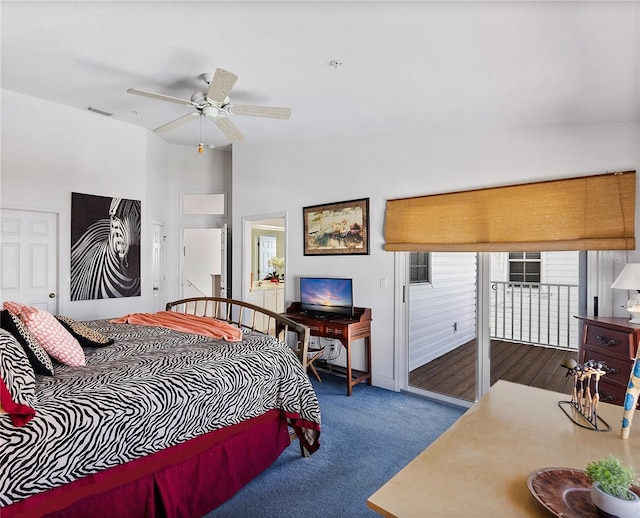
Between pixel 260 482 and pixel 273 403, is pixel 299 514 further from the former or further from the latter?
pixel 273 403

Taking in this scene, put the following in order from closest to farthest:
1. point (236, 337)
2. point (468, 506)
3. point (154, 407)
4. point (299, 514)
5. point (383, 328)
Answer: point (468, 506) < point (154, 407) < point (299, 514) < point (236, 337) < point (383, 328)

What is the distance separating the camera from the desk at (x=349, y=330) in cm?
372

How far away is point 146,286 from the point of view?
497 centimetres

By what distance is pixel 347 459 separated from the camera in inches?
98.7

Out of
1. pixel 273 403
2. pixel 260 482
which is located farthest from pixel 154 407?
pixel 260 482

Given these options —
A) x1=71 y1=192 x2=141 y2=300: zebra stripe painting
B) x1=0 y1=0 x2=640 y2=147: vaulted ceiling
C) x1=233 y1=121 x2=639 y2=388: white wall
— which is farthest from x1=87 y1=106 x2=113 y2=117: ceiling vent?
x1=233 y1=121 x2=639 y2=388: white wall

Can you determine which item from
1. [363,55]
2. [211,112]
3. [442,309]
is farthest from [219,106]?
[442,309]

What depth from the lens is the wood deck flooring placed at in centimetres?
344

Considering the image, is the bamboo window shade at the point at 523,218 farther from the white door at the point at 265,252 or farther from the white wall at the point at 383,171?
the white door at the point at 265,252

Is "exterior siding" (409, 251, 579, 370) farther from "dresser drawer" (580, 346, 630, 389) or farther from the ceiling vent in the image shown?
the ceiling vent

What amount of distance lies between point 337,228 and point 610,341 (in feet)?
8.94

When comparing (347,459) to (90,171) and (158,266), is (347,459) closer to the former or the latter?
(158,266)

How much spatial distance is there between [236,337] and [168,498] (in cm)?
97

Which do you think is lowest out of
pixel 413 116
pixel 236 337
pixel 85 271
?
pixel 236 337
